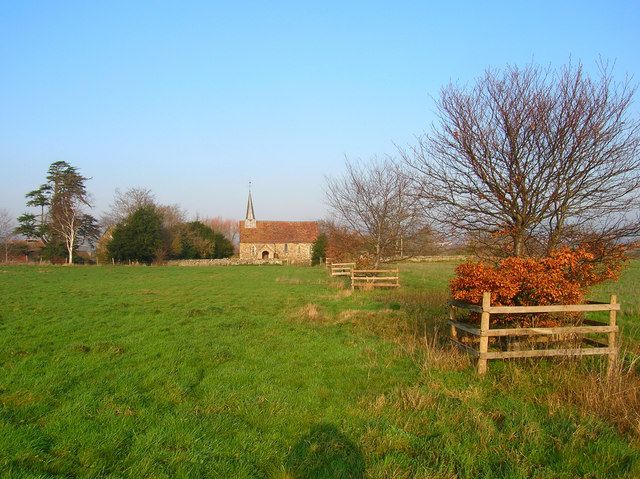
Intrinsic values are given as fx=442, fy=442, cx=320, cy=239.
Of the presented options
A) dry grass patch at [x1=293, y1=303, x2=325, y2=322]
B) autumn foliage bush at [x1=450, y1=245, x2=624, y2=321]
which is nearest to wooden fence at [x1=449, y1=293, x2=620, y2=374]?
autumn foliage bush at [x1=450, y1=245, x2=624, y2=321]

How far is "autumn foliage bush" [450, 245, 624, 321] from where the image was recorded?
23.4 ft

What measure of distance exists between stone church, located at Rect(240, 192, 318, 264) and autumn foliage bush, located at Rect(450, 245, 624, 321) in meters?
61.9

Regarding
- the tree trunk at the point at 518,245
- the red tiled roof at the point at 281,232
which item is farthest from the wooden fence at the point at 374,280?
the red tiled roof at the point at 281,232

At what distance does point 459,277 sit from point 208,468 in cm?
572

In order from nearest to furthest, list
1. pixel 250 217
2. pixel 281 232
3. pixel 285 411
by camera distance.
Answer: pixel 285 411 < pixel 281 232 < pixel 250 217

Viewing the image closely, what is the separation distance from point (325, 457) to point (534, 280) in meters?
4.70

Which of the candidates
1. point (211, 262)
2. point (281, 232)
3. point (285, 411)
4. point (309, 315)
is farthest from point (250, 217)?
point (285, 411)

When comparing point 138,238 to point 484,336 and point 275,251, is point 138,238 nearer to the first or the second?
point 275,251

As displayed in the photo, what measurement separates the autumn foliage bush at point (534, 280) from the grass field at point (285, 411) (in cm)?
106

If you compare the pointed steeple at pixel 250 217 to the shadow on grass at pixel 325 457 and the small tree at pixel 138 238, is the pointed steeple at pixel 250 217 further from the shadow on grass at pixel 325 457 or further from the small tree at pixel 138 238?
the shadow on grass at pixel 325 457

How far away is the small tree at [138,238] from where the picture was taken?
51.0 metres

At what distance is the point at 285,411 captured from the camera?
533 centimetres

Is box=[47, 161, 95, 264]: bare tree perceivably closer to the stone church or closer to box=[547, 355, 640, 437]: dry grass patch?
the stone church

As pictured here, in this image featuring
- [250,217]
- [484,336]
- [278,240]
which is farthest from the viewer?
[250,217]
